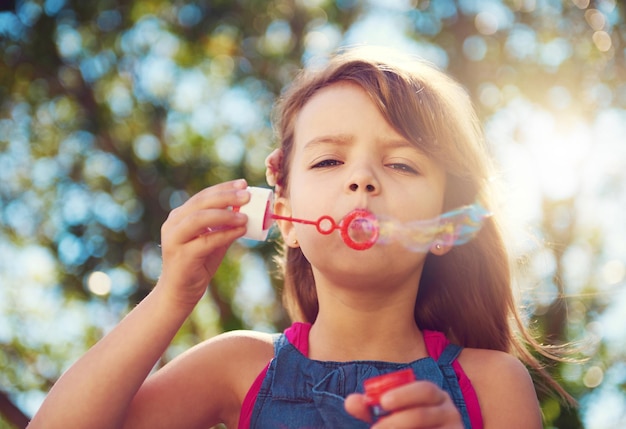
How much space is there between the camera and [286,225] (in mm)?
2100

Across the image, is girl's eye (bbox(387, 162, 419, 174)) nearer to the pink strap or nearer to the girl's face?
the girl's face

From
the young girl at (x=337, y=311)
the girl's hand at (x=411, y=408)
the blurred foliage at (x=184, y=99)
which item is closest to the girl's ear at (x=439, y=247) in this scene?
the young girl at (x=337, y=311)

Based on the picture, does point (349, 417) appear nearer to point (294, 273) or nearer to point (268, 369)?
point (268, 369)

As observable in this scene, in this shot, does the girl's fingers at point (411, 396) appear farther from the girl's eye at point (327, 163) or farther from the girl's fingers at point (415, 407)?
the girl's eye at point (327, 163)

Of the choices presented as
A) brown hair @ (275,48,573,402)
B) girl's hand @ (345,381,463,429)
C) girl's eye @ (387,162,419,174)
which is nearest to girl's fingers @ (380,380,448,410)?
girl's hand @ (345,381,463,429)

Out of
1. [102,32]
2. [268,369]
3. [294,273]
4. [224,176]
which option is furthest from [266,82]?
[268,369]

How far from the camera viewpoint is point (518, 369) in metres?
1.88

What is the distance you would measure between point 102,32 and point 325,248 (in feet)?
16.9

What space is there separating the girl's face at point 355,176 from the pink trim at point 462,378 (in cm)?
23

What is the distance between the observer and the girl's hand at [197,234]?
161 centimetres

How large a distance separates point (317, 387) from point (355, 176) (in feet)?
1.74

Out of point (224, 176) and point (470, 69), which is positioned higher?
point (470, 69)

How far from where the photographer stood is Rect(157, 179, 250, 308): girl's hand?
1.61m

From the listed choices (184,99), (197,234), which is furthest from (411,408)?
(184,99)
